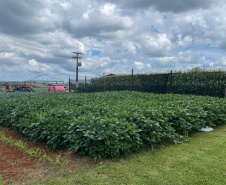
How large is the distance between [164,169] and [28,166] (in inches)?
77.7

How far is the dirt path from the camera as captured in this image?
2404 millimetres

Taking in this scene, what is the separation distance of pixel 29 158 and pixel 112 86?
1293 centimetres

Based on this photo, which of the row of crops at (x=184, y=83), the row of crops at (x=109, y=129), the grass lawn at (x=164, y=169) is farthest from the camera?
the row of crops at (x=184, y=83)

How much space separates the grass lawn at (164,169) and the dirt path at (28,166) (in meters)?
0.19

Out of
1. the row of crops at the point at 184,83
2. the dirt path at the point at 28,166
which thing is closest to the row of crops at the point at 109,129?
the dirt path at the point at 28,166

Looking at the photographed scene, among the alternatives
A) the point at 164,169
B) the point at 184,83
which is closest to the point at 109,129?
the point at 164,169

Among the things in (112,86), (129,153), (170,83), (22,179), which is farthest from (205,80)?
(22,179)

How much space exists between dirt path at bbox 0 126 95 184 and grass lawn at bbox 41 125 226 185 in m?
0.19

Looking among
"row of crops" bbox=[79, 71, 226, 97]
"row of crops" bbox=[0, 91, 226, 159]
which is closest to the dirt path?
"row of crops" bbox=[0, 91, 226, 159]

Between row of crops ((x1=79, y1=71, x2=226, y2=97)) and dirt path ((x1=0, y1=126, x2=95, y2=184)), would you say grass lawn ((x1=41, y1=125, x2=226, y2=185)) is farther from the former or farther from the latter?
row of crops ((x1=79, y1=71, x2=226, y2=97))

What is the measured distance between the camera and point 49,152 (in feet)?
10.7

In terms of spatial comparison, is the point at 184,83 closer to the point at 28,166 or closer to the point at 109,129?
the point at 109,129

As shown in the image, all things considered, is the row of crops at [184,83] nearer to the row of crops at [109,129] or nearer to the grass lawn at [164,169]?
the row of crops at [109,129]

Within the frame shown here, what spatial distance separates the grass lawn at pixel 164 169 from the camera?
2359 millimetres
